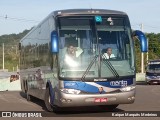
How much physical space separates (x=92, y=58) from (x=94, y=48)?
0.32 metres

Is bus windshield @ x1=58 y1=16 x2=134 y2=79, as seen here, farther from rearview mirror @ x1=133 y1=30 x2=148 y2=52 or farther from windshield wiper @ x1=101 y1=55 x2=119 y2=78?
rearview mirror @ x1=133 y1=30 x2=148 y2=52

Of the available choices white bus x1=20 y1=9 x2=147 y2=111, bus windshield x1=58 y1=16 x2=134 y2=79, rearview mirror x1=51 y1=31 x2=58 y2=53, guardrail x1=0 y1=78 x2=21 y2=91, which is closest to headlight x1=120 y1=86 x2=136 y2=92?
white bus x1=20 y1=9 x2=147 y2=111

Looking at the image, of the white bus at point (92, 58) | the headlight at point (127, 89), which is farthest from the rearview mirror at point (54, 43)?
the headlight at point (127, 89)

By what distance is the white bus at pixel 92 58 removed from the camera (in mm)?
13273

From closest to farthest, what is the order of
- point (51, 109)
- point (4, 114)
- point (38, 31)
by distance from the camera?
point (4, 114) < point (51, 109) < point (38, 31)

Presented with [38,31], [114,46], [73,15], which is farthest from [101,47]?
A: [38,31]

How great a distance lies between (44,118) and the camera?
44.0 ft

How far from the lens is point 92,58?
1345 centimetres

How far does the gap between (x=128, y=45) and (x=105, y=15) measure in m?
1.22

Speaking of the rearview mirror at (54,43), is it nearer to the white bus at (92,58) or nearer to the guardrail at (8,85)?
the white bus at (92,58)

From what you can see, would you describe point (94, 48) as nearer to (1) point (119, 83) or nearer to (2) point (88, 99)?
(1) point (119, 83)

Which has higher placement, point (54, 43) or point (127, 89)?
point (54, 43)

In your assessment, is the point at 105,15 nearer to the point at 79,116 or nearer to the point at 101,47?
the point at 101,47

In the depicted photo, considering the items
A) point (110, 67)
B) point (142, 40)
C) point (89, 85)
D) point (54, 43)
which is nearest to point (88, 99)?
point (89, 85)
